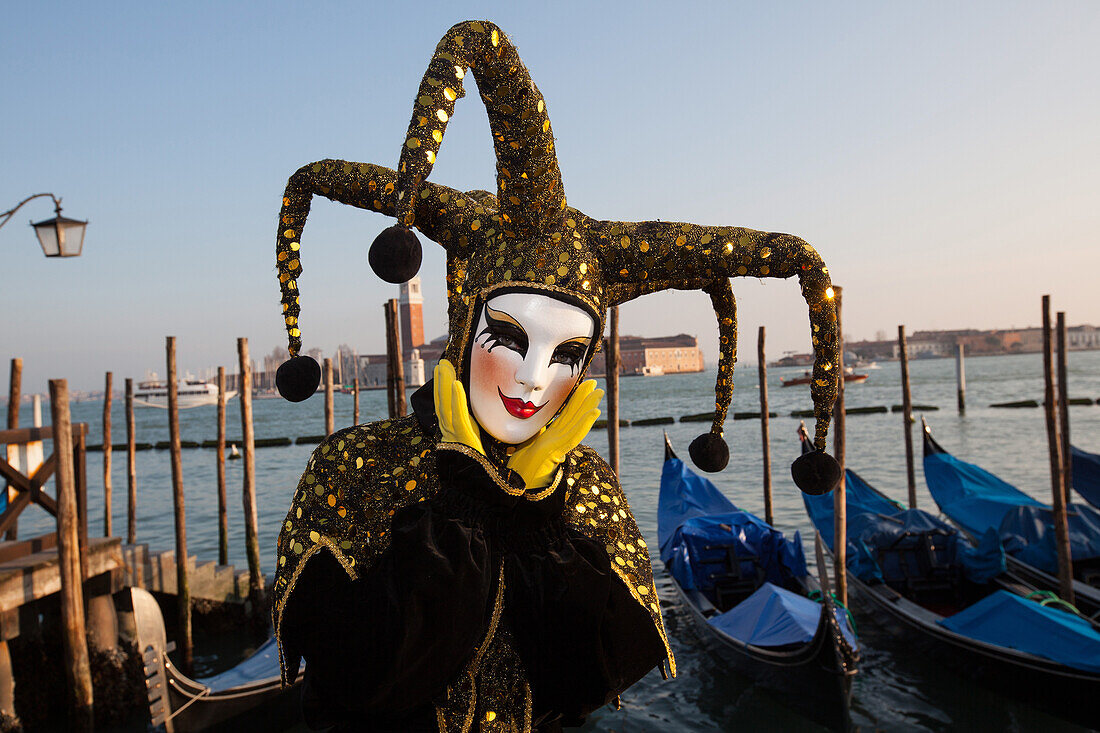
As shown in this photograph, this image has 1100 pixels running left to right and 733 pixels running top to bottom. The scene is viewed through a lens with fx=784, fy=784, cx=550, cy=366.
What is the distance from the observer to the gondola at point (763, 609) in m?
6.86

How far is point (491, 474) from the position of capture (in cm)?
140

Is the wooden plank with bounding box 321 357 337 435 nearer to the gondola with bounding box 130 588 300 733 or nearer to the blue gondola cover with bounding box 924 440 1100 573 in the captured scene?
the gondola with bounding box 130 588 300 733

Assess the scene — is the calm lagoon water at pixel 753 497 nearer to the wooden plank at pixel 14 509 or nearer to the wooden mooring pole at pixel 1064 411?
the wooden mooring pole at pixel 1064 411

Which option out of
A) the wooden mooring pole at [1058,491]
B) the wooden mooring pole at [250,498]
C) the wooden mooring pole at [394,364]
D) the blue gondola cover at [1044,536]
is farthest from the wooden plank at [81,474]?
the blue gondola cover at [1044,536]

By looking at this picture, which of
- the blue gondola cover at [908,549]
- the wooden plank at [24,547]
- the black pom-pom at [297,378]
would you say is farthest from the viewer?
the blue gondola cover at [908,549]

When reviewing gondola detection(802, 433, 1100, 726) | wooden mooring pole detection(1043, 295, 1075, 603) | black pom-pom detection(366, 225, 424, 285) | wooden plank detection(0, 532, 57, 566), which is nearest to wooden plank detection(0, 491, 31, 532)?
wooden plank detection(0, 532, 57, 566)

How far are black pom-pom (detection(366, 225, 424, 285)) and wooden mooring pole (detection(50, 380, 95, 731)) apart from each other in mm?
6676

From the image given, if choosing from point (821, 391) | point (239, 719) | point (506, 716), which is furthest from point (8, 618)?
point (821, 391)

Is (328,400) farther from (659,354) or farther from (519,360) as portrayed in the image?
(659,354)

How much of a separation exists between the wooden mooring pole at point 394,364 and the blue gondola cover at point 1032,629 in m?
5.77

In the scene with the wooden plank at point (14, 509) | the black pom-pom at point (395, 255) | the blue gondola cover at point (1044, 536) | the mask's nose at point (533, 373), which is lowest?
the blue gondola cover at point (1044, 536)

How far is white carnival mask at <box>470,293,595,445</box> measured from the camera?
1.51 m

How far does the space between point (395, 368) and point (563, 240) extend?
23.8 ft

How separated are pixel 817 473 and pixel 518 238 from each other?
32.8 inches
